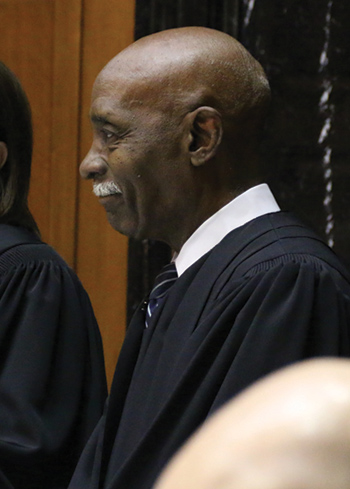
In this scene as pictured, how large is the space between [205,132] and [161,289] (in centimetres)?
34

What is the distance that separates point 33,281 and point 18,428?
38 centimetres

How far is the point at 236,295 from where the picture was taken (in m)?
1.25

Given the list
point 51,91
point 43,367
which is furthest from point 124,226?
point 51,91

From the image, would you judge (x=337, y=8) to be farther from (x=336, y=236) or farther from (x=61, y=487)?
(x=61, y=487)

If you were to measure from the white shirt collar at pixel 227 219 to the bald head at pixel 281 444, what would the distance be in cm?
118

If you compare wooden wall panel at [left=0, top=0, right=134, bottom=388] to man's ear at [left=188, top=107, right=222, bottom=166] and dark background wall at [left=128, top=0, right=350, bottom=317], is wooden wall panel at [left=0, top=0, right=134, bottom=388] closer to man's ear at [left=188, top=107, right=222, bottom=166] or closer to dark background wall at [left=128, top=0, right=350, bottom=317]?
dark background wall at [left=128, top=0, right=350, bottom=317]

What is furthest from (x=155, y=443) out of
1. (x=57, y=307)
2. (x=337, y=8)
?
(x=337, y=8)

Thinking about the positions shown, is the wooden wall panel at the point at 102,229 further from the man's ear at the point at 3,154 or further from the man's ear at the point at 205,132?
the man's ear at the point at 205,132

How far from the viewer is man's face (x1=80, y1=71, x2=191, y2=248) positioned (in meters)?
1.50

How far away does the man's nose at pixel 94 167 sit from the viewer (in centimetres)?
159

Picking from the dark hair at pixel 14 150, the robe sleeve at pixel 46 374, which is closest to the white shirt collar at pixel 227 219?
the robe sleeve at pixel 46 374

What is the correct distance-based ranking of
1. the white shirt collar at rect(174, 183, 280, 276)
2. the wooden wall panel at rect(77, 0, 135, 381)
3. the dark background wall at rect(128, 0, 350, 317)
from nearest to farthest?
1. the white shirt collar at rect(174, 183, 280, 276)
2. the dark background wall at rect(128, 0, 350, 317)
3. the wooden wall panel at rect(77, 0, 135, 381)

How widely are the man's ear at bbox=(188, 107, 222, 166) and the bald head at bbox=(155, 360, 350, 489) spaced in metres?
1.23

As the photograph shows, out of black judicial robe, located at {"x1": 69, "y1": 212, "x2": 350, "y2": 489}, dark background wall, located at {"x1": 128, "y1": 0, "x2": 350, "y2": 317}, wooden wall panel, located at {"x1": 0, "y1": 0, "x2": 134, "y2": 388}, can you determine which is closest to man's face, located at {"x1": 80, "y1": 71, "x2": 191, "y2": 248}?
black judicial robe, located at {"x1": 69, "y1": 212, "x2": 350, "y2": 489}
